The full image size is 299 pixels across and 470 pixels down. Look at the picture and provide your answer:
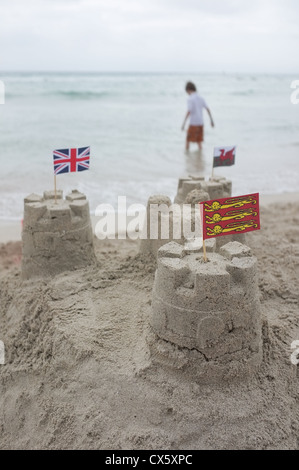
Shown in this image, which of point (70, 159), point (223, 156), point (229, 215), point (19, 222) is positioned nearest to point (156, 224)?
point (70, 159)

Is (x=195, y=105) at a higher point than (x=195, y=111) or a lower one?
higher

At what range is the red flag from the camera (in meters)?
2.74

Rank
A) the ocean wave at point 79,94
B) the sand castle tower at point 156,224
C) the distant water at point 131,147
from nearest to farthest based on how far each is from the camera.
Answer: the sand castle tower at point 156,224, the distant water at point 131,147, the ocean wave at point 79,94

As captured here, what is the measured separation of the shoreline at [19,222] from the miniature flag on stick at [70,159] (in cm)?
226

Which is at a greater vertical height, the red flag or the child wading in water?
the child wading in water

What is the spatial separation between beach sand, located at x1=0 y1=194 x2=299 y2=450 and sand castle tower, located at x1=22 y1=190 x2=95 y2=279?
0.18 meters

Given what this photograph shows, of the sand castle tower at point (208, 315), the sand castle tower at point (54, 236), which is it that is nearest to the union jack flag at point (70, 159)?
the sand castle tower at point (54, 236)

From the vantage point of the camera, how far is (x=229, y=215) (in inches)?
110

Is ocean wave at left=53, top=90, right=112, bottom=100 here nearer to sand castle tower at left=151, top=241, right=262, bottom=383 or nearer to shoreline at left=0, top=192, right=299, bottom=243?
shoreline at left=0, top=192, right=299, bottom=243

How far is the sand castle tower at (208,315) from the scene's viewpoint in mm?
2639

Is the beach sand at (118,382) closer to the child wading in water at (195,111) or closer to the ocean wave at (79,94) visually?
the child wading in water at (195,111)

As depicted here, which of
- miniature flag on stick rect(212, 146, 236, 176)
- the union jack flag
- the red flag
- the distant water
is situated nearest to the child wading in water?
the distant water

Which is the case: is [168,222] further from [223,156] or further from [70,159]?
[223,156]

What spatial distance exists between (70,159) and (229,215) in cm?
192
